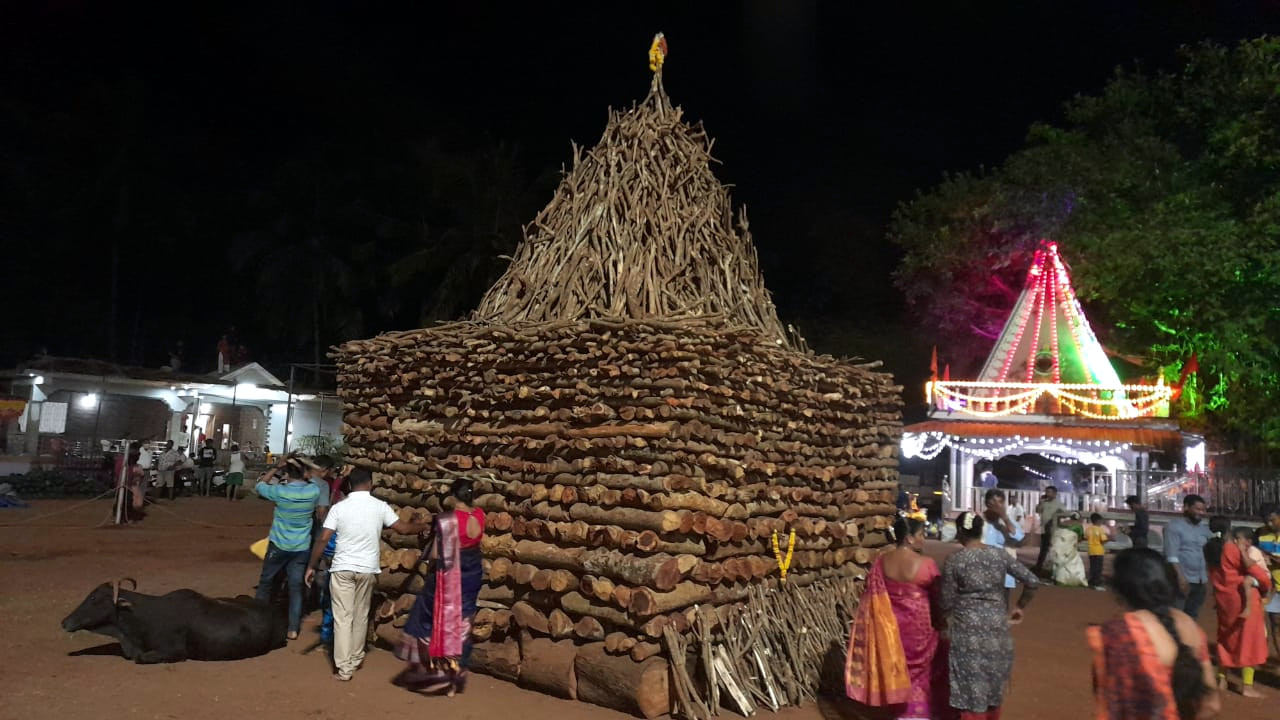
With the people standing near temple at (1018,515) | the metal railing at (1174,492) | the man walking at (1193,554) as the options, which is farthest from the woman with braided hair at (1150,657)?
the metal railing at (1174,492)

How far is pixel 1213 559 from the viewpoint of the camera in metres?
8.26

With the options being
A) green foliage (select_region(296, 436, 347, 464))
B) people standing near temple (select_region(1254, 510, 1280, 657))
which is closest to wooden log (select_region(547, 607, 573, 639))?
people standing near temple (select_region(1254, 510, 1280, 657))

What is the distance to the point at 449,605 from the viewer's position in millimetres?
6613

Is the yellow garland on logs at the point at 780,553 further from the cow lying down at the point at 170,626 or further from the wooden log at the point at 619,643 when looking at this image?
the cow lying down at the point at 170,626

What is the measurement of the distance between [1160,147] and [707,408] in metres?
20.7

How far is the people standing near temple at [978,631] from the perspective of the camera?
5414mm

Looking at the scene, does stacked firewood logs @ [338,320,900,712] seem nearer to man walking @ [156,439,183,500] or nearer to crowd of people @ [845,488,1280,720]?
crowd of people @ [845,488,1280,720]

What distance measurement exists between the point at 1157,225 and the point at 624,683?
19316mm

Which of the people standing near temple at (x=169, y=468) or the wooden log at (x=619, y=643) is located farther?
the people standing near temple at (x=169, y=468)

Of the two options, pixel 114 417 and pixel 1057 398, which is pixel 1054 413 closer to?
pixel 1057 398

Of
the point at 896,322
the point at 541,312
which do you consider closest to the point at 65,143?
the point at 896,322

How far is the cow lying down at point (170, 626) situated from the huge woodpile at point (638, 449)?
1250mm

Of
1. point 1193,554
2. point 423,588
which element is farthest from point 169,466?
point 1193,554

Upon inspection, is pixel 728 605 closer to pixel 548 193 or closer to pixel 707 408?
pixel 707 408
